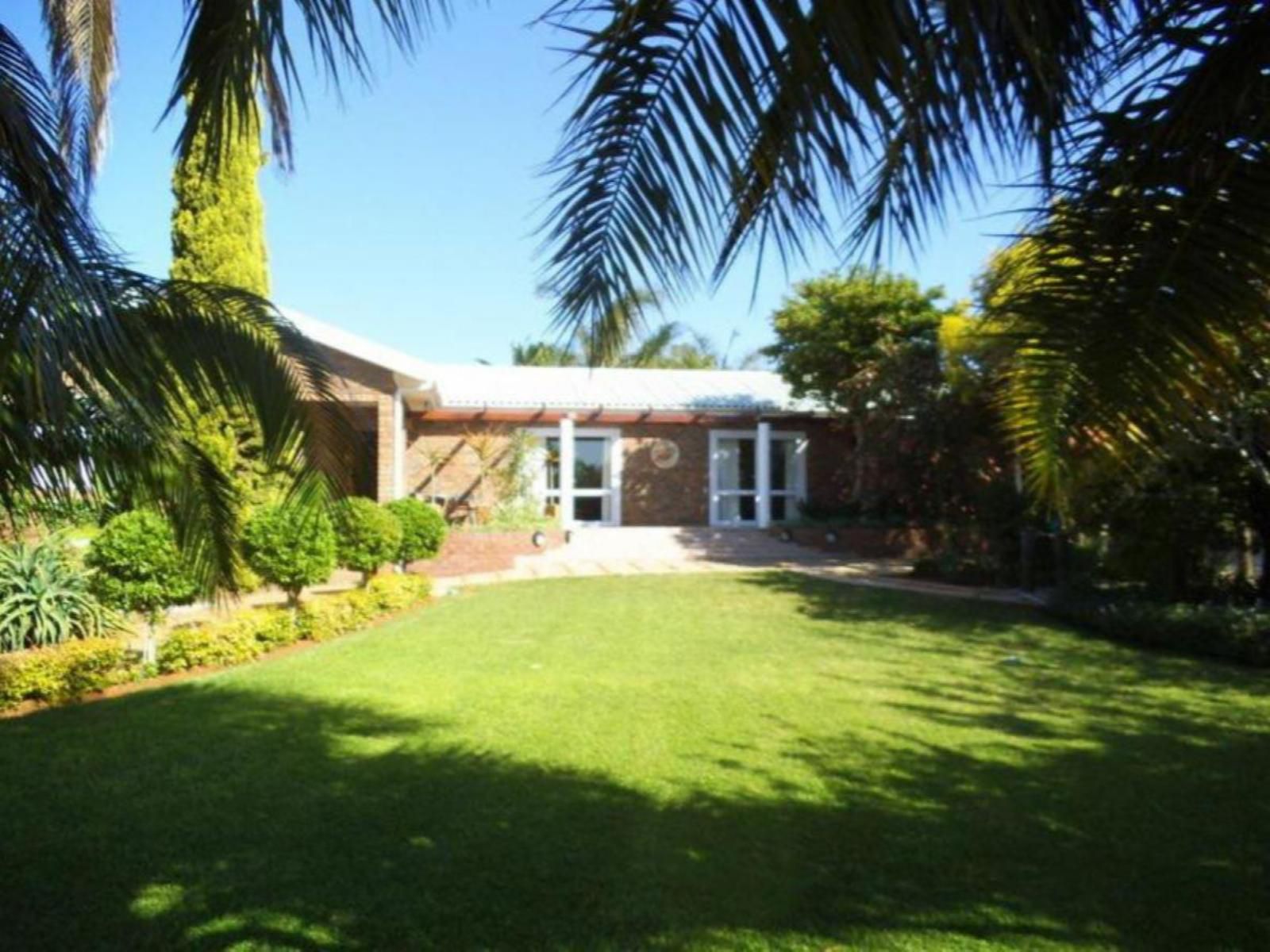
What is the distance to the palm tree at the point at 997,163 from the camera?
152cm

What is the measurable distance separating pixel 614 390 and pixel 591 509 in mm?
3357

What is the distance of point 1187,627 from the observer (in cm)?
980

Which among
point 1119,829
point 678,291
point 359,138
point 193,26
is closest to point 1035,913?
point 1119,829

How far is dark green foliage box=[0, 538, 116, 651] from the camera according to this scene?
842cm

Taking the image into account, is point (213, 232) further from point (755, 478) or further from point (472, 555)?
point (755, 478)

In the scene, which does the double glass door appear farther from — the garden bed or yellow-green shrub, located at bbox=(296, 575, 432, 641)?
yellow-green shrub, located at bbox=(296, 575, 432, 641)

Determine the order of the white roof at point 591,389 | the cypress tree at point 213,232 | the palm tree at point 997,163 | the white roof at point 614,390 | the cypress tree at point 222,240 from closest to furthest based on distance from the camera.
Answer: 1. the palm tree at point 997,163
2. the cypress tree at point 222,240
3. the cypress tree at point 213,232
4. the white roof at point 591,389
5. the white roof at point 614,390

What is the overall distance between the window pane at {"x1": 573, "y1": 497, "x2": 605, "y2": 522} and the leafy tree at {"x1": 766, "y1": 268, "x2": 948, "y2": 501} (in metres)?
5.64

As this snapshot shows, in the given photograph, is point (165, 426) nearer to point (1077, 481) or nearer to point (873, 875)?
point (1077, 481)

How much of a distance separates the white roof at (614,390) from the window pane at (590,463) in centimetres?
112

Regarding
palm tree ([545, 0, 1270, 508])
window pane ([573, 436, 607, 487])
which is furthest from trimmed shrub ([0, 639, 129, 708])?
window pane ([573, 436, 607, 487])

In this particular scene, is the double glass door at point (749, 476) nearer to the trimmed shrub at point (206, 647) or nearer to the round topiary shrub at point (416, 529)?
the round topiary shrub at point (416, 529)

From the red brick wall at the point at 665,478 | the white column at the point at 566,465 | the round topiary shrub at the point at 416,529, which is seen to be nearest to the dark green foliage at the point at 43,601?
the round topiary shrub at the point at 416,529

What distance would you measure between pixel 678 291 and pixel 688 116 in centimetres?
37
